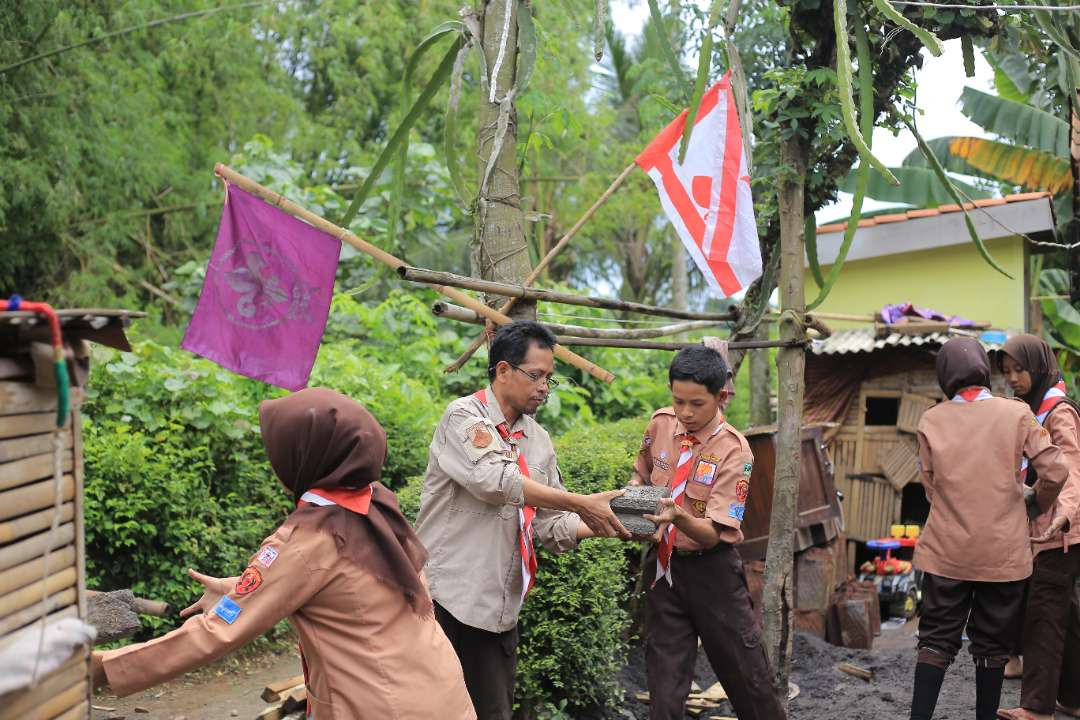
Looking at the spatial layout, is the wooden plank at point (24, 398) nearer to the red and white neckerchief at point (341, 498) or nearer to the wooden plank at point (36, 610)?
the wooden plank at point (36, 610)

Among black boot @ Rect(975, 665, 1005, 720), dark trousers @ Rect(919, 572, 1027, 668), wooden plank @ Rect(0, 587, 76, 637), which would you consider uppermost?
wooden plank @ Rect(0, 587, 76, 637)

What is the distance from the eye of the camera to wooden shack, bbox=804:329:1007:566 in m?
11.0

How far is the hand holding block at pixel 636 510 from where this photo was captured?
4.05 metres

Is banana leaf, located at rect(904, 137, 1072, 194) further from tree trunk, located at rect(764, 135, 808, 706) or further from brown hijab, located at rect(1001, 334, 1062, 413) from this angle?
tree trunk, located at rect(764, 135, 808, 706)

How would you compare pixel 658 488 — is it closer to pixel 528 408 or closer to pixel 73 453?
pixel 528 408

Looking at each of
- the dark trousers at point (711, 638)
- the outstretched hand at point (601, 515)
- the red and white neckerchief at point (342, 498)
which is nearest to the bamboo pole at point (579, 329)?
the outstretched hand at point (601, 515)

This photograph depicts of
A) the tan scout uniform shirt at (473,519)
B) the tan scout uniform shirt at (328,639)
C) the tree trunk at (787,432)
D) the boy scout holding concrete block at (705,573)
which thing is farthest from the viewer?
the tree trunk at (787,432)

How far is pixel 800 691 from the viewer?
6.54 meters

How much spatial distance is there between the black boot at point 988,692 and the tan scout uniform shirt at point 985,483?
51 cm

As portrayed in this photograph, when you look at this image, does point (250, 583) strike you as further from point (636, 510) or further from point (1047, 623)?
point (1047, 623)

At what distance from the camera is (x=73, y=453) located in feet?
7.95

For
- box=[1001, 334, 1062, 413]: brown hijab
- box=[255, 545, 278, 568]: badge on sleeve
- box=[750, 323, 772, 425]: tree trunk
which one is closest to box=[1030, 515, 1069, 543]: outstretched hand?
box=[1001, 334, 1062, 413]: brown hijab

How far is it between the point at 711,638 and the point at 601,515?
0.90 meters

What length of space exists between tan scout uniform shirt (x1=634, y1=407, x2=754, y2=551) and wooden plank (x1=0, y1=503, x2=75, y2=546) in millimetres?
2698
